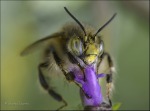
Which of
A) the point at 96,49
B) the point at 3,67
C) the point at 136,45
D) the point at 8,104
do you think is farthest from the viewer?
the point at 136,45

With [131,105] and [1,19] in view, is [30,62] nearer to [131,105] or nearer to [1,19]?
[1,19]

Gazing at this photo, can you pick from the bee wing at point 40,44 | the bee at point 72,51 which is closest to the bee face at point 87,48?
the bee at point 72,51

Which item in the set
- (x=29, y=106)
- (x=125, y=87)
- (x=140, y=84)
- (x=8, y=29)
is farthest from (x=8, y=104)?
(x=140, y=84)

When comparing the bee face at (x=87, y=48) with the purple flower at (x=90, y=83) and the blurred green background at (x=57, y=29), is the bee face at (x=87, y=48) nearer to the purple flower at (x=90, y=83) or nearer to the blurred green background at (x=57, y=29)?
the purple flower at (x=90, y=83)

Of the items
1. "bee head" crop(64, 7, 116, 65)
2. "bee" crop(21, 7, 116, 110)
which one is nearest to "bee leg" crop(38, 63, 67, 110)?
"bee" crop(21, 7, 116, 110)

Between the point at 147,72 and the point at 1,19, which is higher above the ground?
the point at 1,19

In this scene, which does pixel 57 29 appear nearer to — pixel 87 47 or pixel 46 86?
pixel 46 86
